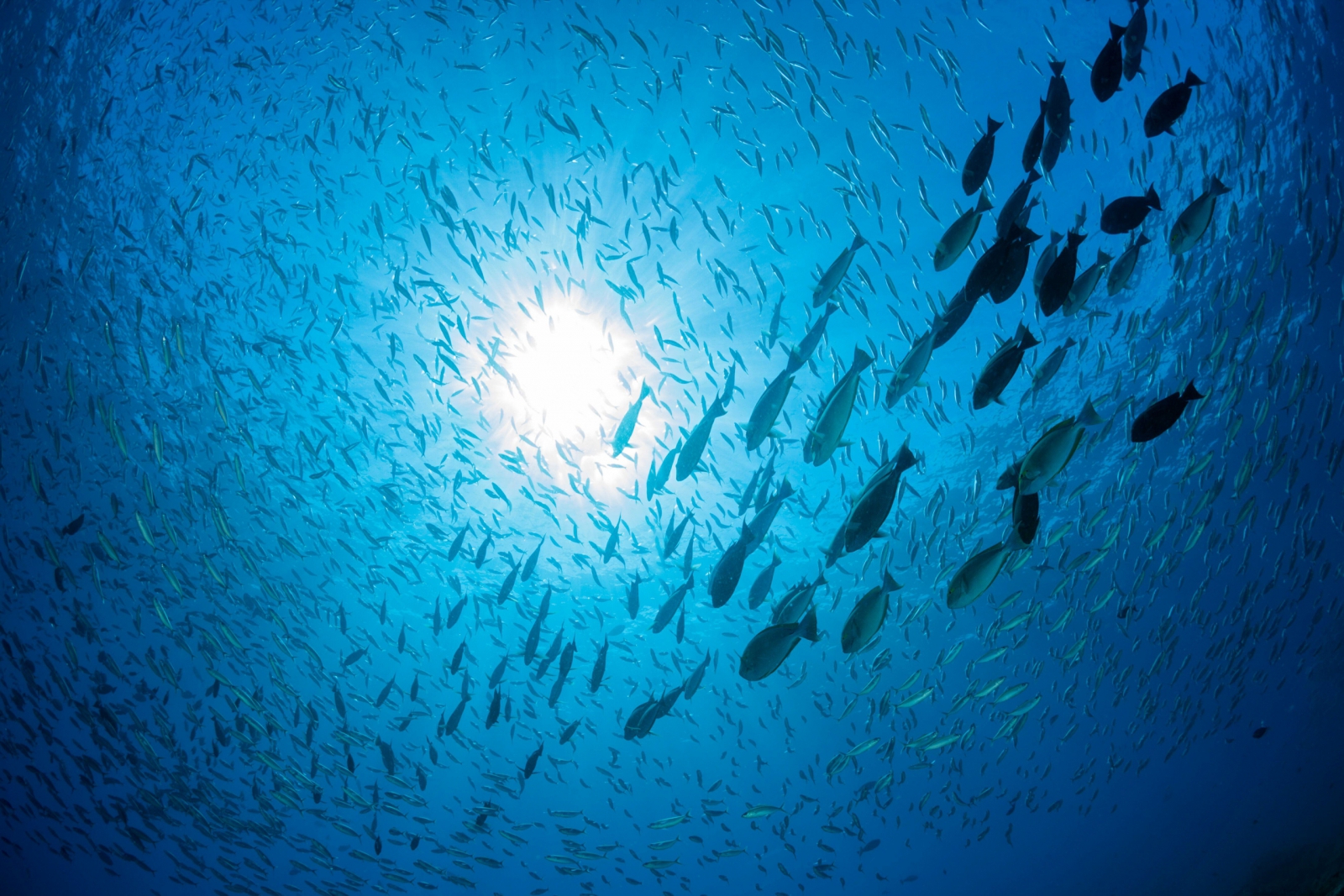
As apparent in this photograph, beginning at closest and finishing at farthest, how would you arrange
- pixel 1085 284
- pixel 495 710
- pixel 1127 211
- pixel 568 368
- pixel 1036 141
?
1. pixel 1036 141
2. pixel 1127 211
3. pixel 1085 284
4. pixel 495 710
5. pixel 568 368

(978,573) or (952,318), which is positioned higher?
(952,318)

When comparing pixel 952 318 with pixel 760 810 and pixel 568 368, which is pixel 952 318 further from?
pixel 568 368

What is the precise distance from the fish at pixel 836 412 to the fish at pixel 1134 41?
2.58 m

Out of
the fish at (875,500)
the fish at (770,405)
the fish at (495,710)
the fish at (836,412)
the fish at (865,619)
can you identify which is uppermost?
the fish at (770,405)

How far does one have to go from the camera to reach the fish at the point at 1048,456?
2.50 metres

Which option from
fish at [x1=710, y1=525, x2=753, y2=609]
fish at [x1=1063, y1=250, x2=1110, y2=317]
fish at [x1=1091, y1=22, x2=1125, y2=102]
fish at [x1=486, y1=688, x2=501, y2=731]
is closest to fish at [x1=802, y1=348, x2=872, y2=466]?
fish at [x1=710, y1=525, x2=753, y2=609]

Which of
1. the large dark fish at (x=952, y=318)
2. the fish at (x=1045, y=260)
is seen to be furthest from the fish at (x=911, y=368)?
the fish at (x=1045, y=260)

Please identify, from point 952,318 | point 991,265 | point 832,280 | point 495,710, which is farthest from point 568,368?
point 991,265

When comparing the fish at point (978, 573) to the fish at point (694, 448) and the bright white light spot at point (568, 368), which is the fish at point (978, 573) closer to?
the fish at point (694, 448)

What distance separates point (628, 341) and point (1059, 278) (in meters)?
11.2

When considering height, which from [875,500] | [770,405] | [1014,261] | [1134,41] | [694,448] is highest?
[1134,41]

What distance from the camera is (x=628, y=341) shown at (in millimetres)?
13430

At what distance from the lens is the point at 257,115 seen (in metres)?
A: 11.2

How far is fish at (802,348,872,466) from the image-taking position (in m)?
2.71
